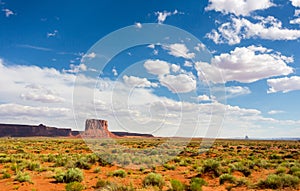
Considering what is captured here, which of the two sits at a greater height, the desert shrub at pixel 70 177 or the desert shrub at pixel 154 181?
the desert shrub at pixel 154 181

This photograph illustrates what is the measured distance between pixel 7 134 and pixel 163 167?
179461mm

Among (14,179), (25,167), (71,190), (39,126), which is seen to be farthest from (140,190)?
(39,126)

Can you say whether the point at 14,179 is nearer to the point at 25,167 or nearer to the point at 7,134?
the point at 25,167

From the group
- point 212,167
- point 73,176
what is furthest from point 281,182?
point 73,176

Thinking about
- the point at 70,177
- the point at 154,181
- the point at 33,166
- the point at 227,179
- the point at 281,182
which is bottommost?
the point at 33,166

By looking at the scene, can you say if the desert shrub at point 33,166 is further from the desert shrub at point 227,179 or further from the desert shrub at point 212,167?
the desert shrub at point 227,179

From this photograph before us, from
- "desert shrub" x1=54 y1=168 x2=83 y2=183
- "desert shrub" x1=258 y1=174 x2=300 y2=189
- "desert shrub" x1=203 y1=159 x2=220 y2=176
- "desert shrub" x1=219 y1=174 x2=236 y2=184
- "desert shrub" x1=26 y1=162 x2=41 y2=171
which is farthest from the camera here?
"desert shrub" x1=26 y1=162 x2=41 y2=171

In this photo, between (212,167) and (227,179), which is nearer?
(227,179)

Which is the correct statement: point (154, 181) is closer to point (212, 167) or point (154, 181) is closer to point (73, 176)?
point (73, 176)

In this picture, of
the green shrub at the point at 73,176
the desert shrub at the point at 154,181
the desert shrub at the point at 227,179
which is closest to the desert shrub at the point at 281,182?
the desert shrub at the point at 227,179

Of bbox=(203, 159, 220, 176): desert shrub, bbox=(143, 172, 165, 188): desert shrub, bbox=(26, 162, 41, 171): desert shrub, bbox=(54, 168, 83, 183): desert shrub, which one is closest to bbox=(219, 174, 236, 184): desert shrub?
bbox=(203, 159, 220, 176): desert shrub

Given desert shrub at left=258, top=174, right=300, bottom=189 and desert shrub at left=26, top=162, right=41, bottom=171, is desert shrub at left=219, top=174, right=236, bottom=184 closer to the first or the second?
desert shrub at left=258, top=174, right=300, bottom=189

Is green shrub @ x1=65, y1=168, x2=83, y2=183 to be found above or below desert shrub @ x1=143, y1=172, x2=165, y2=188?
below

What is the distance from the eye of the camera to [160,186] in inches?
503
